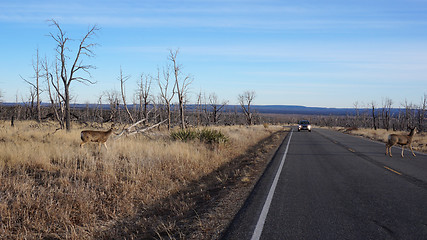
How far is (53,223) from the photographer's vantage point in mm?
5094

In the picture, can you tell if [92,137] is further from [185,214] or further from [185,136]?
[185,214]

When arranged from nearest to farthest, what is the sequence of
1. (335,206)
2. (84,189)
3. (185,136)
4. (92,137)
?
1. (335,206)
2. (84,189)
3. (92,137)
4. (185,136)

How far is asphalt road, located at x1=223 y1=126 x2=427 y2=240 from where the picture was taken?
14.8 feet

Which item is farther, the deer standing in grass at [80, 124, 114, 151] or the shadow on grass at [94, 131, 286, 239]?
the deer standing in grass at [80, 124, 114, 151]

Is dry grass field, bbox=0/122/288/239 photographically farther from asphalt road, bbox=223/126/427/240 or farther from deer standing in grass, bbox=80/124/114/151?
asphalt road, bbox=223/126/427/240

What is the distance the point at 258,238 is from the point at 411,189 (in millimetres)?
5291

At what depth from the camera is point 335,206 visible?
5.87 metres

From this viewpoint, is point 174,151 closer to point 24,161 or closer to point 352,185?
point 24,161

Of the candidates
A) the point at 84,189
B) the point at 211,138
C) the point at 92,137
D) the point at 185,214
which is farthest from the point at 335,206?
the point at 211,138

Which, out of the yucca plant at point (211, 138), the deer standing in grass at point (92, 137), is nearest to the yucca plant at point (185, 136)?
the yucca plant at point (211, 138)

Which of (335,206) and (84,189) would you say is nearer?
(335,206)

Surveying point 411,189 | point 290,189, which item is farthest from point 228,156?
point 411,189

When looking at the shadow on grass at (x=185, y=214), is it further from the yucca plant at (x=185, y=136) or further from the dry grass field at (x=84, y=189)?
the yucca plant at (x=185, y=136)

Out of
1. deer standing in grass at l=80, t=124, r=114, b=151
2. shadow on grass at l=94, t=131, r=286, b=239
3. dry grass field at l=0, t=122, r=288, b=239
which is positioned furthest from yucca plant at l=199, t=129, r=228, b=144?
shadow on grass at l=94, t=131, r=286, b=239
